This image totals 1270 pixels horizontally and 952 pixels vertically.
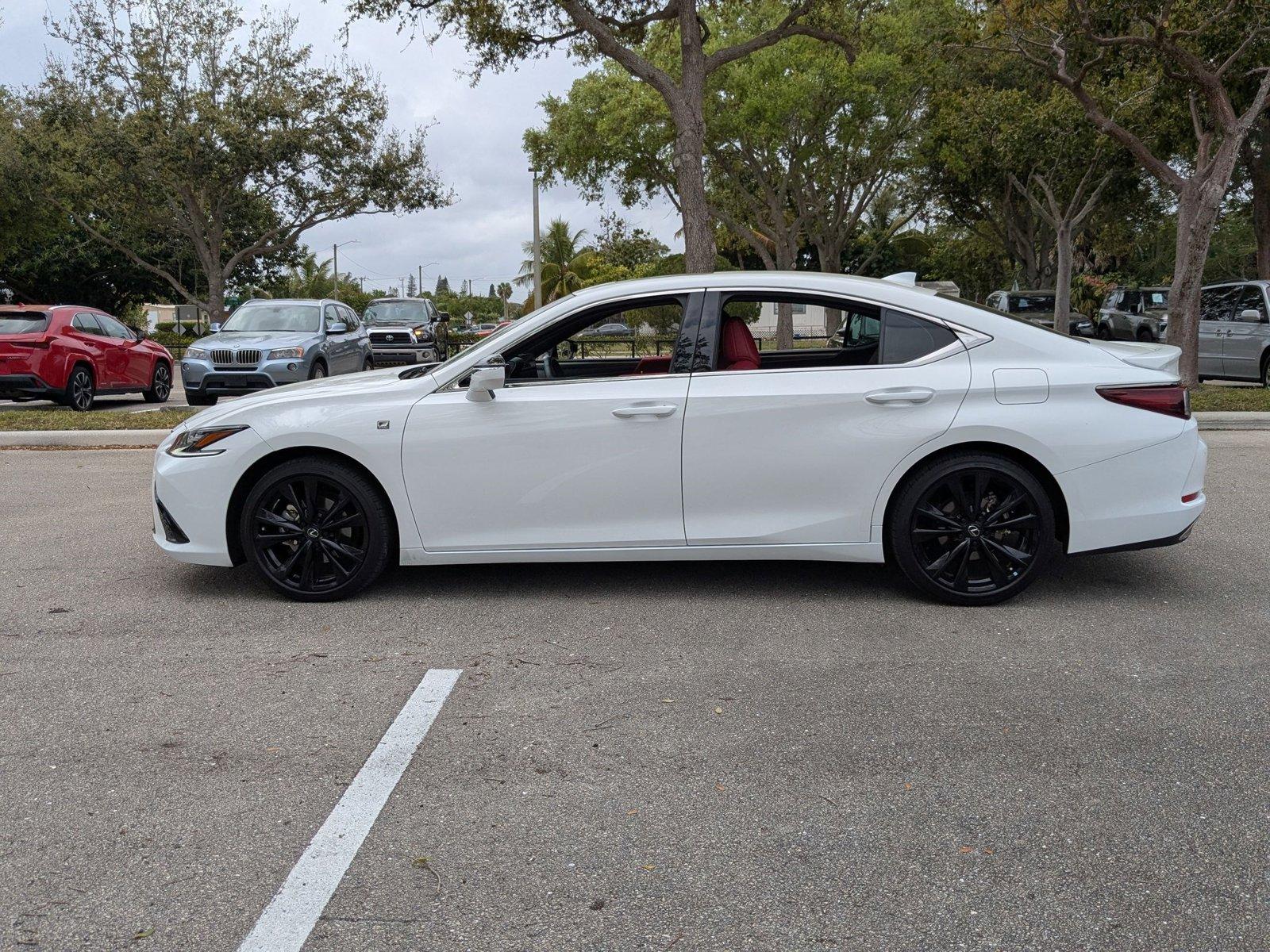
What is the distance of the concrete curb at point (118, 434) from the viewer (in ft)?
41.5

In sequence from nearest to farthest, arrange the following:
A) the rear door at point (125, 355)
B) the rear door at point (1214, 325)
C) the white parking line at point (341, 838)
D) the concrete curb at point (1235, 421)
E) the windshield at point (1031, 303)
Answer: the white parking line at point (341, 838), the concrete curb at point (1235, 421), the rear door at point (125, 355), the rear door at point (1214, 325), the windshield at point (1031, 303)

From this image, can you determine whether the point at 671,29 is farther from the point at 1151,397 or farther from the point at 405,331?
the point at 1151,397

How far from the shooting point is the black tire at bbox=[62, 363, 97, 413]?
1600 cm

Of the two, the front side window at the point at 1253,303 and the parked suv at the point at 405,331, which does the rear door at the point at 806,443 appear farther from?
the parked suv at the point at 405,331

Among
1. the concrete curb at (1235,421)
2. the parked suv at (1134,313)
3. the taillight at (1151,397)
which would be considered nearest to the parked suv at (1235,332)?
the concrete curb at (1235,421)

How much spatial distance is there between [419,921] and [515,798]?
2.20ft

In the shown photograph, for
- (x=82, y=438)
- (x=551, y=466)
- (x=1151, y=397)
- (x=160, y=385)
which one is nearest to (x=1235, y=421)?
(x=1151, y=397)

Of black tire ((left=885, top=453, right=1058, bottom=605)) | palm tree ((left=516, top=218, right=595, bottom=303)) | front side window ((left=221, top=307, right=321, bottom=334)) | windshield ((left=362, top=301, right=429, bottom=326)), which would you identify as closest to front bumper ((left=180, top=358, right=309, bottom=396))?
front side window ((left=221, top=307, right=321, bottom=334))

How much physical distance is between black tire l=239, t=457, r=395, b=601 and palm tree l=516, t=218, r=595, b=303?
49311 millimetres

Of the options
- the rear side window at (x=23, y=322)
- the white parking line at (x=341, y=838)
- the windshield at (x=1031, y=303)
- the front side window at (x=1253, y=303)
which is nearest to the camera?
the white parking line at (x=341, y=838)

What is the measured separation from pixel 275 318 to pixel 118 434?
4707 millimetres

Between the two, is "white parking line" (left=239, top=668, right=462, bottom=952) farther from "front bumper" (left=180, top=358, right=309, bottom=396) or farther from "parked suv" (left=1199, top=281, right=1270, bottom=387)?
"parked suv" (left=1199, top=281, right=1270, bottom=387)

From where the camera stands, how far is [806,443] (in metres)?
5.15

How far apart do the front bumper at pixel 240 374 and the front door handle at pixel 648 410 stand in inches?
463
